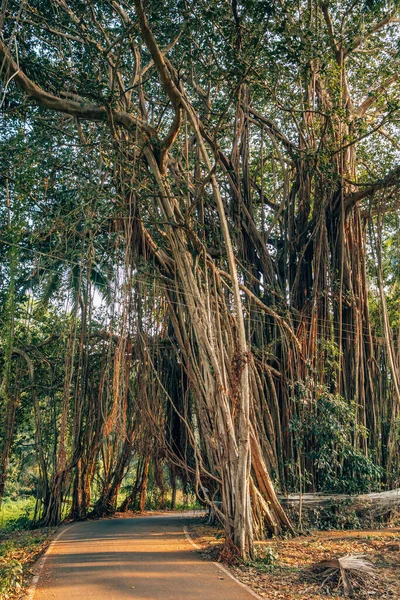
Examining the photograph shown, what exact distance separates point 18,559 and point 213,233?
562 centimetres

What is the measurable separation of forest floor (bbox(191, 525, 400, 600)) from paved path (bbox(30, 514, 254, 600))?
0.90 feet

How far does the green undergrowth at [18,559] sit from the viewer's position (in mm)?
4729

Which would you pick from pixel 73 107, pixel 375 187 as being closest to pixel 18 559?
pixel 73 107

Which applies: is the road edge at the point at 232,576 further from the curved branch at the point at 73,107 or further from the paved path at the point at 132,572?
the curved branch at the point at 73,107

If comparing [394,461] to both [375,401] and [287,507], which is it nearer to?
Answer: [375,401]

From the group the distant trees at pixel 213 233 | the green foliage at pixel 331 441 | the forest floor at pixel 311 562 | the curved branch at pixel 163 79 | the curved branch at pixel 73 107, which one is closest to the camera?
the forest floor at pixel 311 562

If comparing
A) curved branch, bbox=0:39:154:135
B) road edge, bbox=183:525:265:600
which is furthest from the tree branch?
road edge, bbox=183:525:265:600

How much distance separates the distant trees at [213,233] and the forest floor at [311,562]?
14.5 inches

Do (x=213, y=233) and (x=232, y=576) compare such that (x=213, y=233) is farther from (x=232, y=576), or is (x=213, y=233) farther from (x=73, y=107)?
(x=232, y=576)

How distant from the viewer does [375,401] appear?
9.69 m

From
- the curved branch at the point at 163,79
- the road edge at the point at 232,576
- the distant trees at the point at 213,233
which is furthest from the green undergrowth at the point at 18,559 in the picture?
the curved branch at the point at 163,79

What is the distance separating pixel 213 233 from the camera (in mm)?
9461

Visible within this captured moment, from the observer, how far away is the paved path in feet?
15.4

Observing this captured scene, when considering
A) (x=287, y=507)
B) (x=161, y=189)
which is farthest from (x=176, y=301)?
(x=287, y=507)
